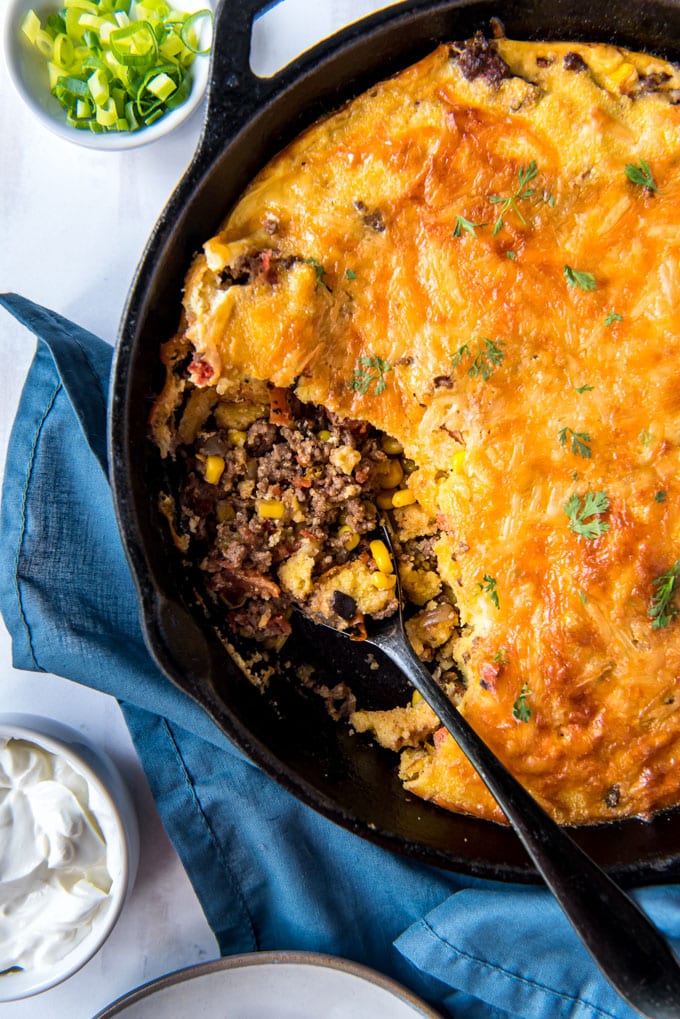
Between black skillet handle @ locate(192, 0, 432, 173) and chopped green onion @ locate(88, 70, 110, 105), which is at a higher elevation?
black skillet handle @ locate(192, 0, 432, 173)

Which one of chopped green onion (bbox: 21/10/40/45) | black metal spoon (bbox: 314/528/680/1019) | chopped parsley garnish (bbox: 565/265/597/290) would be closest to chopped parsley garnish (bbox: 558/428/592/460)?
chopped parsley garnish (bbox: 565/265/597/290)

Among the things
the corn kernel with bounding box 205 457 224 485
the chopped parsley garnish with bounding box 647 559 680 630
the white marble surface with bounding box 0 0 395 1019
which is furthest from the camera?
the white marble surface with bounding box 0 0 395 1019

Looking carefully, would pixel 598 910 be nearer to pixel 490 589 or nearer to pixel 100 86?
pixel 490 589

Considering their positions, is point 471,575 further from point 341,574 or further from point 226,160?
point 226,160

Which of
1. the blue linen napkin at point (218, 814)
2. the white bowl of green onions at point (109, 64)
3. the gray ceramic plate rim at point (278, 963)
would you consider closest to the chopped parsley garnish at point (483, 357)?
the blue linen napkin at point (218, 814)

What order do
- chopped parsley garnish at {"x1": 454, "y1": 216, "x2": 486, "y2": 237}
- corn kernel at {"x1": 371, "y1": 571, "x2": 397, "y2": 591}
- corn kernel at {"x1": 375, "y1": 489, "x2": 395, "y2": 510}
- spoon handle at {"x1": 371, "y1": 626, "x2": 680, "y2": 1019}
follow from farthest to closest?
1. corn kernel at {"x1": 375, "y1": 489, "x2": 395, "y2": 510}
2. corn kernel at {"x1": 371, "y1": 571, "x2": 397, "y2": 591}
3. chopped parsley garnish at {"x1": 454, "y1": 216, "x2": 486, "y2": 237}
4. spoon handle at {"x1": 371, "y1": 626, "x2": 680, "y2": 1019}

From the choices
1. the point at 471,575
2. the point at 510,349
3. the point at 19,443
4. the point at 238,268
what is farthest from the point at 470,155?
the point at 19,443

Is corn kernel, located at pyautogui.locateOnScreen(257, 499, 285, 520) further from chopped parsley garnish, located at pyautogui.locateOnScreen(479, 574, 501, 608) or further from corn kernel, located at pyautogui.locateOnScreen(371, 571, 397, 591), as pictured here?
chopped parsley garnish, located at pyautogui.locateOnScreen(479, 574, 501, 608)

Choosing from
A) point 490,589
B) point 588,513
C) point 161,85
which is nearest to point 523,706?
point 490,589

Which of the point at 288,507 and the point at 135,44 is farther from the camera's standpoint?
the point at 135,44
